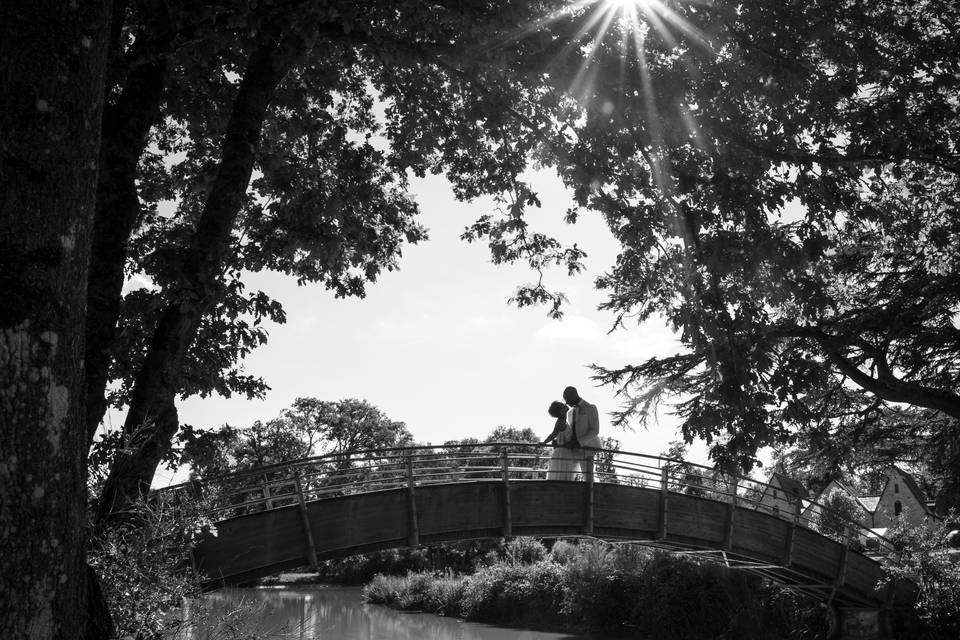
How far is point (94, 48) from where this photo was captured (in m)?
4.41

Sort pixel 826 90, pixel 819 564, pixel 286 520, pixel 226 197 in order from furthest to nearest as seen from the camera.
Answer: pixel 819 564 → pixel 286 520 → pixel 826 90 → pixel 226 197

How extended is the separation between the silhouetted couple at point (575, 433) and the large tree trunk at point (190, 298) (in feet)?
23.4

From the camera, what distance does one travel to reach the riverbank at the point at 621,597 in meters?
22.4

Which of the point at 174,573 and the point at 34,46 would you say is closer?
the point at 34,46

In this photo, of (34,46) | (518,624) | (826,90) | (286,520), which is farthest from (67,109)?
(518,624)

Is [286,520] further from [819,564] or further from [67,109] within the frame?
[819,564]

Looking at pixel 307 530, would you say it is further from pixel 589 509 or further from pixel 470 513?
pixel 589 509

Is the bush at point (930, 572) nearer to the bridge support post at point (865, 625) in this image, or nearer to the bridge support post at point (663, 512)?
the bridge support post at point (865, 625)

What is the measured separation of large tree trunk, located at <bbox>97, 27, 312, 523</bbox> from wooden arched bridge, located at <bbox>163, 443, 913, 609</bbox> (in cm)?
99

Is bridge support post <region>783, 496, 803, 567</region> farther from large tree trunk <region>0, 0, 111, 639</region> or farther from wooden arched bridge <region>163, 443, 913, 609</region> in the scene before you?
large tree trunk <region>0, 0, 111, 639</region>

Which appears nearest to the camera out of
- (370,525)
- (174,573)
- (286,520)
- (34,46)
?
(34,46)

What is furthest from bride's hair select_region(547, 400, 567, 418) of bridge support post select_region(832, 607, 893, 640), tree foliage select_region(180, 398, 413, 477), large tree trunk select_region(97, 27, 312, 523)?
tree foliage select_region(180, 398, 413, 477)

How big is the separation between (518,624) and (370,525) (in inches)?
684

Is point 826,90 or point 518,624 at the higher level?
point 826,90
